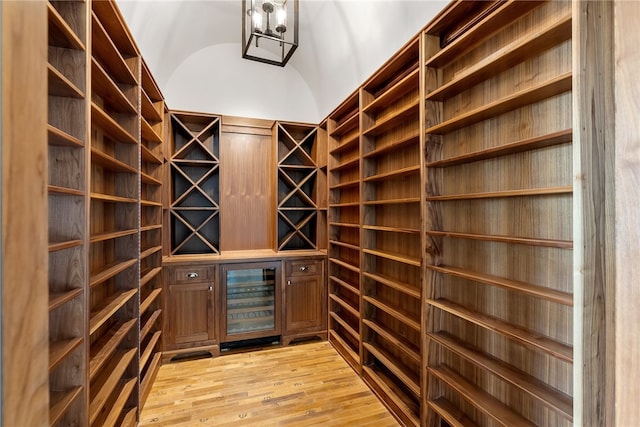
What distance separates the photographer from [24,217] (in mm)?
411

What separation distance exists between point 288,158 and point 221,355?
232 cm

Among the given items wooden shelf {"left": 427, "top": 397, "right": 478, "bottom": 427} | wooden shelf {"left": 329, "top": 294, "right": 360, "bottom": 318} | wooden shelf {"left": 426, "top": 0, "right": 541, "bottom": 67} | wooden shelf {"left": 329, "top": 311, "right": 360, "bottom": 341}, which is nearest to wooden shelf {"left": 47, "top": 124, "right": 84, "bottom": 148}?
wooden shelf {"left": 426, "top": 0, "right": 541, "bottom": 67}

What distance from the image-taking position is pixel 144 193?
2656 mm

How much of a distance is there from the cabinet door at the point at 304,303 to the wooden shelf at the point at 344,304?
0.17 metres

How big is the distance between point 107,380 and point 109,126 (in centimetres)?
138

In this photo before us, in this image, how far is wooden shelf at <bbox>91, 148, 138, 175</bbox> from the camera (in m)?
1.51

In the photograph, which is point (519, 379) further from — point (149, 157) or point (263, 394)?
point (149, 157)

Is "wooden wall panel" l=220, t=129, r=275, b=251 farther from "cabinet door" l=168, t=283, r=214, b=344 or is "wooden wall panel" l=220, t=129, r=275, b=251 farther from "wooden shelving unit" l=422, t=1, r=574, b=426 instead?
"wooden shelving unit" l=422, t=1, r=574, b=426

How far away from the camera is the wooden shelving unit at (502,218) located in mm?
1227

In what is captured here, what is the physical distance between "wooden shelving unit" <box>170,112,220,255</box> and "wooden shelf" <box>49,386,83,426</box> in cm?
200

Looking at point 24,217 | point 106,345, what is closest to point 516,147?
point 24,217

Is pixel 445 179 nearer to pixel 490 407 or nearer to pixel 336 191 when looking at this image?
pixel 490 407

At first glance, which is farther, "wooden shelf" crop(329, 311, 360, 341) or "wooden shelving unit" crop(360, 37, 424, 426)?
"wooden shelf" crop(329, 311, 360, 341)

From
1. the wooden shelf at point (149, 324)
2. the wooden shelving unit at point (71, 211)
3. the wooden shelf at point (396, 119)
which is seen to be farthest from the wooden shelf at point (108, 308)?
the wooden shelf at point (396, 119)
